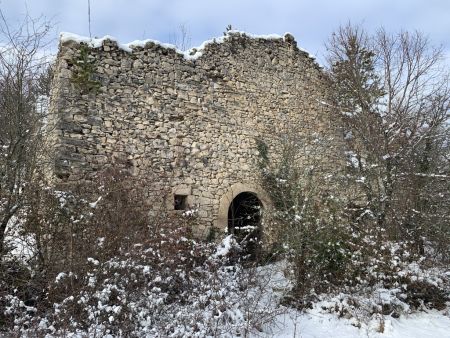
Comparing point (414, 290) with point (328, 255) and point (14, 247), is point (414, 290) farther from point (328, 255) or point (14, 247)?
point (14, 247)

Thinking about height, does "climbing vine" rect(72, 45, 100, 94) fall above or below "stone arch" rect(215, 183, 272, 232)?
above

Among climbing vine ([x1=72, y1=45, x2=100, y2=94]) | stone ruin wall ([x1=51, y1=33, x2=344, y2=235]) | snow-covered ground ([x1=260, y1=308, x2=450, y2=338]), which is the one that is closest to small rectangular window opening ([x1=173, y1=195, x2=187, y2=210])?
stone ruin wall ([x1=51, y1=33, x2=344, y2=235])

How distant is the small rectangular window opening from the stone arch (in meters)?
0.74

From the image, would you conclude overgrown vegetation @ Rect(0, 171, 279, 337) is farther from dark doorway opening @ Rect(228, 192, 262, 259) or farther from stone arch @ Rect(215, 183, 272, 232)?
dark doorway opening @ Rect(228, 192, 262, 259)

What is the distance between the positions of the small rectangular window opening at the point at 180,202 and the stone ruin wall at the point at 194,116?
101 mm

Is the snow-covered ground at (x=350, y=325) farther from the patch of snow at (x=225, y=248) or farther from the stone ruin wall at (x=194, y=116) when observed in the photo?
the stone ruin wall at (x=194, y=116)

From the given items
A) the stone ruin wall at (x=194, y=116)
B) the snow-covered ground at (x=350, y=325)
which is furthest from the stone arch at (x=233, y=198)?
the snow-covered ground at (x=350, y=325)

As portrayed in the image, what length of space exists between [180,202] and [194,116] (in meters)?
1.75

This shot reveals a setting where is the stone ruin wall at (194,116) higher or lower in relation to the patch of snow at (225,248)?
higher

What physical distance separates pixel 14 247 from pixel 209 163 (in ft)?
13.3

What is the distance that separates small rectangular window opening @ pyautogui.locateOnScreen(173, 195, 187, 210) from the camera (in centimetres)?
833

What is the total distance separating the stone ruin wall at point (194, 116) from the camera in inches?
300

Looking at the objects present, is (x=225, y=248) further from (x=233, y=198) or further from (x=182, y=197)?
(x=233, y=198)

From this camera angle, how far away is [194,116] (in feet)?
28.8
